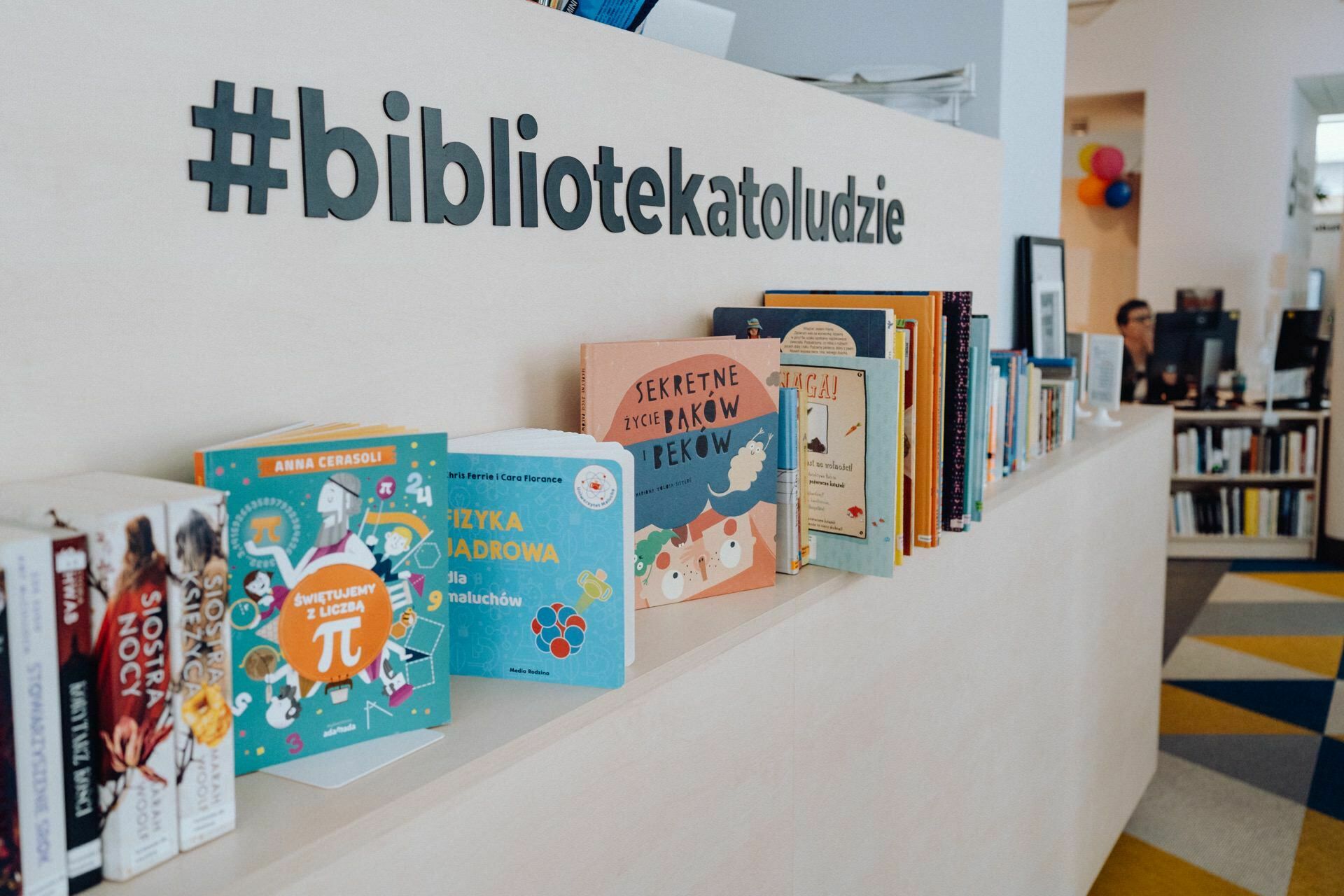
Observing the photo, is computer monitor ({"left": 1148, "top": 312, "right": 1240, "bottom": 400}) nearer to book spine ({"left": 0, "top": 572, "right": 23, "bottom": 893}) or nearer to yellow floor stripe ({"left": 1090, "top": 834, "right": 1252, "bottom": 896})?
yellow floor stripe ({"left": 1090, "top": 834, "right": 1252, "bottom": 896})

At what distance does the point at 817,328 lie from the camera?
128 cm

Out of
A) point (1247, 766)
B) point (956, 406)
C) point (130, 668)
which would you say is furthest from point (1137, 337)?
point (130, 668)

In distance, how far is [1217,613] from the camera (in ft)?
15.5

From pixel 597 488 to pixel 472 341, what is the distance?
26 centimetres

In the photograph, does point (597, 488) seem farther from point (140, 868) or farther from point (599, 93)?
point (599, 93)

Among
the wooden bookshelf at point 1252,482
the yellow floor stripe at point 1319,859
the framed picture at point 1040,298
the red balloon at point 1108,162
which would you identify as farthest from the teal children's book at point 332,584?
the red balloon at point 1108,162

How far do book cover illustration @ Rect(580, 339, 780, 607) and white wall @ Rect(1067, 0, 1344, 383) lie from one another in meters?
7.37

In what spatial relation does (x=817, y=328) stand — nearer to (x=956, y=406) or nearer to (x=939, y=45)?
(x=956, y=406)

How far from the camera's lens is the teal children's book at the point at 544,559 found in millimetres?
854

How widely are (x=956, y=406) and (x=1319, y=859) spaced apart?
216 cm

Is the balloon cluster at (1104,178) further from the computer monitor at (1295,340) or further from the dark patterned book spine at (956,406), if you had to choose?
the dark patterned book spine at (956,406)

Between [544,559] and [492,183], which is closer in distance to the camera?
[544,559]

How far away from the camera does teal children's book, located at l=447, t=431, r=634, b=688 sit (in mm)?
854

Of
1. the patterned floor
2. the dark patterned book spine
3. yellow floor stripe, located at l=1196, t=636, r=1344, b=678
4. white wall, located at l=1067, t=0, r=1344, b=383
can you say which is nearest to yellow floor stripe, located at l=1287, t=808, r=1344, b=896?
the patterned floor
